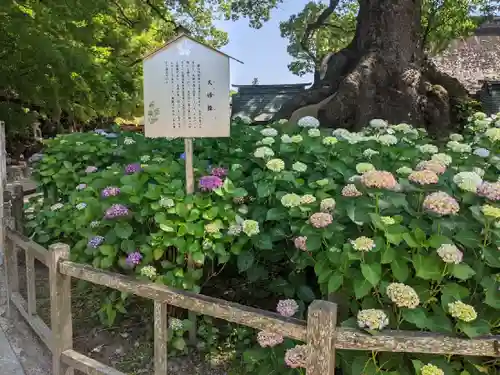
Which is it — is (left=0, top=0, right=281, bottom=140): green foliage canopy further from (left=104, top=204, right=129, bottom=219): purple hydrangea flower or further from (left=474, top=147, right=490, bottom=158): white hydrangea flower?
(left=474, top=147, right=490, bottom=158): white hydrangea flower

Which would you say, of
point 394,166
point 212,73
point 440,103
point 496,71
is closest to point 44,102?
point 440,103

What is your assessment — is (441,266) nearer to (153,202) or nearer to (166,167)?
(153,202)

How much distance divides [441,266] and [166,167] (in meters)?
1.97

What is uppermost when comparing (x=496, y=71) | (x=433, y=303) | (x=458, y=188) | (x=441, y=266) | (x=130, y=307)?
(x=496, y=71)

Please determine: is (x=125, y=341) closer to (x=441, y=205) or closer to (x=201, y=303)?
(x=201, y=303)

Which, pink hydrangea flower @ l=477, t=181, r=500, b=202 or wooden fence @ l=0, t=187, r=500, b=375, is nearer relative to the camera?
wooden fence @ l=0, t=187, r=500, b=375

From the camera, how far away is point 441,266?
2029 mm

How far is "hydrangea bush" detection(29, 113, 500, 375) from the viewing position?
204 centimetres

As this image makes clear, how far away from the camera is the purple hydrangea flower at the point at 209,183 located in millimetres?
2941

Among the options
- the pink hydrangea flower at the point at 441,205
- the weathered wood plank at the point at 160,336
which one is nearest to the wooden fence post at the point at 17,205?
the weathered wood plank at the point at 160,336

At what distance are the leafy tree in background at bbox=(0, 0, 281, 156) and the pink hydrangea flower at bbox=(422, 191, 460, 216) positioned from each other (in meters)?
8.05

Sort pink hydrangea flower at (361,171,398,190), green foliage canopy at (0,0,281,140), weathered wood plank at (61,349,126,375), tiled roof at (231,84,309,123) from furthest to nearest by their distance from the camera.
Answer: tiled roof at (231,84,309,123), green foliage canopy at (0,0,281,140), weathered wood plank at (61,349,126,375), pink hydrangea flower at (361,171,398,190)

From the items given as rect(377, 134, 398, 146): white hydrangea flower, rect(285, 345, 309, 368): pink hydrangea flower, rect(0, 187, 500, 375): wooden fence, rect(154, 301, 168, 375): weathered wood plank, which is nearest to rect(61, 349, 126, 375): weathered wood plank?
rect(0, 187, 500, 375): wooden fence

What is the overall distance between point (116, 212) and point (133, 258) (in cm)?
30
